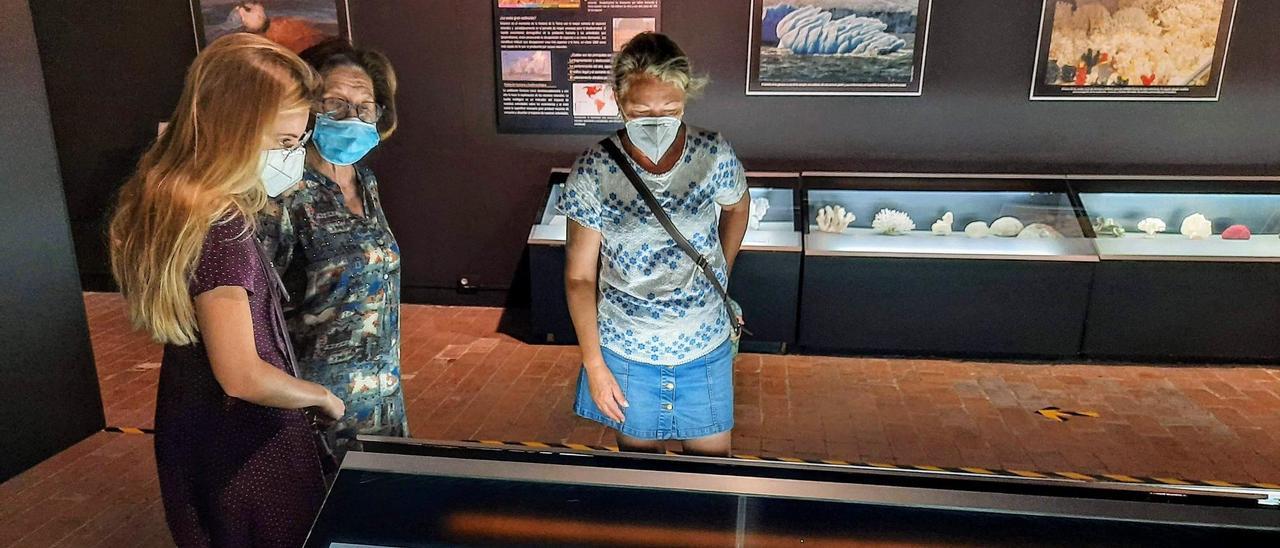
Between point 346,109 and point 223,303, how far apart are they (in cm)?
89

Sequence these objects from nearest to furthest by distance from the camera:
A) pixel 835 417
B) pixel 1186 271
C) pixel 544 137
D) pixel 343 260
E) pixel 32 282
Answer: pixel 343 260 < pixel 32 282 < pixel 835 417 < pixel 1186 271 < pixel 544 137

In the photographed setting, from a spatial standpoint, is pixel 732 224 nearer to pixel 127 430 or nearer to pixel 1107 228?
pixel 127 430

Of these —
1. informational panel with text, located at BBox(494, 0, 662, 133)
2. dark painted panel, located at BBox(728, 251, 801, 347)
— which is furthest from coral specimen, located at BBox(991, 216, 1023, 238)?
informational panel with text, located at BBox(494, 0, 662, 133)

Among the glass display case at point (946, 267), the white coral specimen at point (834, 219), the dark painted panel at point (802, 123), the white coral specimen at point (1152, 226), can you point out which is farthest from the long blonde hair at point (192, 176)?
the white coral specimen at point (1152, 226)

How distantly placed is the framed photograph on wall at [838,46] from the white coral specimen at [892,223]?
0.88 m

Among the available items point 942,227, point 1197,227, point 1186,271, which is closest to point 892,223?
point 942,227

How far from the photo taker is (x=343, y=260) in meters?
1.88

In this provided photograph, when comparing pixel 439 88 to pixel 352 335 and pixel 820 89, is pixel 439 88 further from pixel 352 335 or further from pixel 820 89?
pixel 352 335

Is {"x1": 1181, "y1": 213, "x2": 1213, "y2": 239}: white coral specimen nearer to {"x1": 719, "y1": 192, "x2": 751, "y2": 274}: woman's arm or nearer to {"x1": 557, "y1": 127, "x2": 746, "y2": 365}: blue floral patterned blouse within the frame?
{"x1": 719, "y1": 192, "x2": 751, "y2": 274}: woman's arm

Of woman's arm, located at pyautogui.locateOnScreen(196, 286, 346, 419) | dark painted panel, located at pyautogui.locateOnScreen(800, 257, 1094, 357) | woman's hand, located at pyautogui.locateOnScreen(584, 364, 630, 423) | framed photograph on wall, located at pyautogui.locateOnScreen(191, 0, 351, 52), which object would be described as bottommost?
dark painted panel, located at pyautogui.locateOnScreen(800, 257, 1094, 357)

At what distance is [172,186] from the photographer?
1394mm

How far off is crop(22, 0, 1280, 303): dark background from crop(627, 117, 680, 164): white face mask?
3606 millimetres

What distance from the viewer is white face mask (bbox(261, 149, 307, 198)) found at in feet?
5.53

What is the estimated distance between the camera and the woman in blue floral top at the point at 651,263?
2039 millimetres
